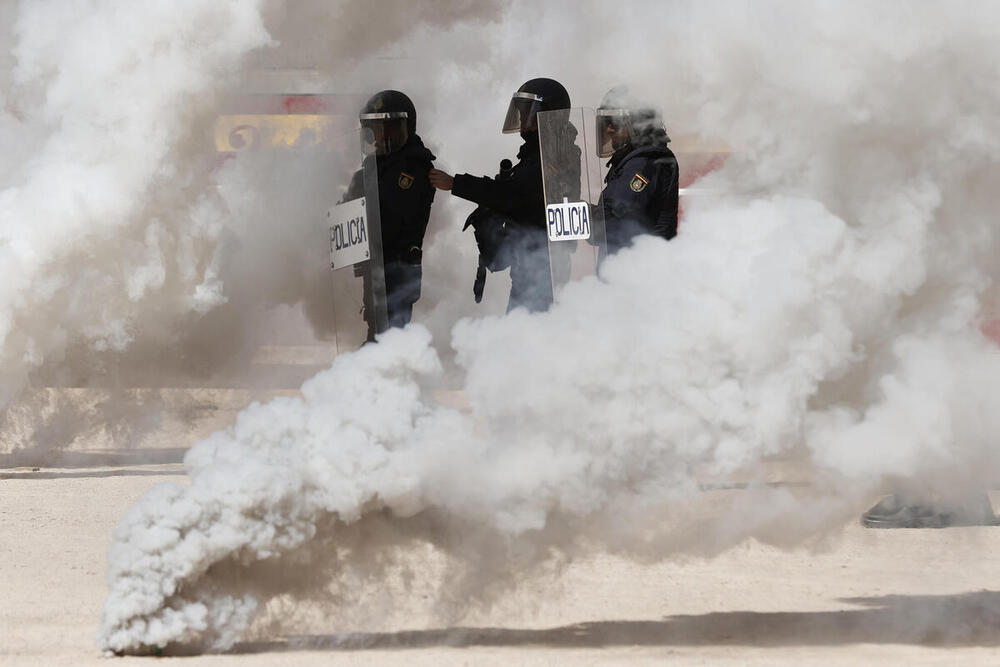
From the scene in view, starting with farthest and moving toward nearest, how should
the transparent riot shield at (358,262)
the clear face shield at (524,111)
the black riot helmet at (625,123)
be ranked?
the transparent riot shield at (358,262)
the clear face shield at (524,111)
the black riot helmet at (625,123)

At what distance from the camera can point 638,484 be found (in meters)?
4.98

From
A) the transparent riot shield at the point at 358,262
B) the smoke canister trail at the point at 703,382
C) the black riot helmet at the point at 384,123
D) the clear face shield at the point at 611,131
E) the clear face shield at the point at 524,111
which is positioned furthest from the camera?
the black riot helmet at the point at 384,123

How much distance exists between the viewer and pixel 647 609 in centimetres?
595

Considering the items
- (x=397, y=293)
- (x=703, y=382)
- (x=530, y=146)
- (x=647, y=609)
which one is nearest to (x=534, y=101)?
(x=530, y=146)

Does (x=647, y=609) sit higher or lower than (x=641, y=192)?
lower

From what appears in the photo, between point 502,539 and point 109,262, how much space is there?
327 centimetres

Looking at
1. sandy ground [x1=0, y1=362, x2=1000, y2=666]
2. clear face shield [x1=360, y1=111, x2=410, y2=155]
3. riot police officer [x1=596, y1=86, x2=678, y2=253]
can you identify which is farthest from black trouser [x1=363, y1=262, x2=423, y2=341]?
riot police officer [x1=596, y1=86, x2=678, y2=253]

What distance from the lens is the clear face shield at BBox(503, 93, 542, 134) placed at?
6.53 meters

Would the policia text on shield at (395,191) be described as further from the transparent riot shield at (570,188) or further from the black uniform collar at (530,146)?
the transparent riot shield at (570,188)

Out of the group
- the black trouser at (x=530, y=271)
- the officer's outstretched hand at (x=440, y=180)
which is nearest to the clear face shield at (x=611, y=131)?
the black trouser at (x=530, y=271)

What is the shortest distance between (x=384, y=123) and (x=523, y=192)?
0.82m

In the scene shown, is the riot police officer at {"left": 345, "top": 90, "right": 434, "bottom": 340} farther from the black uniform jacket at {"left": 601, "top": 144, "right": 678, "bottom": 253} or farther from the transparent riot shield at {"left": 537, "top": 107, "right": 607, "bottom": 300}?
the black uniform jacket at {"left": 601, "top": 144, "right": 678, "bottom": 253}

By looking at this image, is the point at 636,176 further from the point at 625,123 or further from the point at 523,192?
the point at 523,192

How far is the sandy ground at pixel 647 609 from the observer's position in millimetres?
5055
